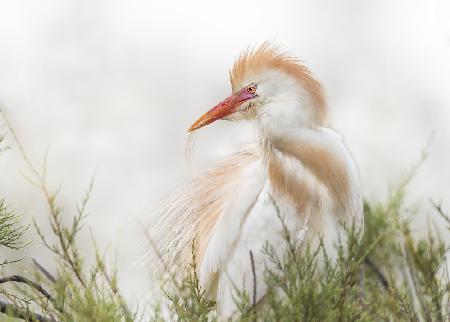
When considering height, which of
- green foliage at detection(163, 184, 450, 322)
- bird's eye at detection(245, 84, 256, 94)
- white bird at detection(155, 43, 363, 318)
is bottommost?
green foliage at detection(163, 184, 450, 322)

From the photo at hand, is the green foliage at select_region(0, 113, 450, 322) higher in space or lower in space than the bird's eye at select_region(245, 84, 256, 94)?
lower

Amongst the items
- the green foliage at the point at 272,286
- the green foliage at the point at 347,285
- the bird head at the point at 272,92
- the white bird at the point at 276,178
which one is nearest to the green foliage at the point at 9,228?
the green foliage at the point at 272,286

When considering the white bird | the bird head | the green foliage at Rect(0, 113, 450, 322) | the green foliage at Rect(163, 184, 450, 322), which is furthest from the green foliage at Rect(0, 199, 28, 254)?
the bird head

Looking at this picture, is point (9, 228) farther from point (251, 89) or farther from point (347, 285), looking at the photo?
point (251, 89)

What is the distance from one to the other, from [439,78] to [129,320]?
2507 centimetres

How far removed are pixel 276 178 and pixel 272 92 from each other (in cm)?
30

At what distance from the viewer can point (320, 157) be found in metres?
2.97

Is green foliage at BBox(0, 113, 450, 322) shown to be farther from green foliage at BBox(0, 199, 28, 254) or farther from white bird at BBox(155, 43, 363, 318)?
white bird at BBox(155, 43, 363, 318)

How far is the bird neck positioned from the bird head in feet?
0.15

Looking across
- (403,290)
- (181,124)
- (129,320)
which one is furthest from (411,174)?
(181,124)

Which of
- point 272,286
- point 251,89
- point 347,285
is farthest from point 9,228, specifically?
point 251,89

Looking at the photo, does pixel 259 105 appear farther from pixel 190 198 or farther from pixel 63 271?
pixel 63 271

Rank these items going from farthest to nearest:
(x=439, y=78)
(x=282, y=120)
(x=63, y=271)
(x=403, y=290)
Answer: (x=439, y=78) → (x=282, y=120) → (x=403, y=290) → (x=63, y=271)

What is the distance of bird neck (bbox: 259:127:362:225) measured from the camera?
2.94 meters
